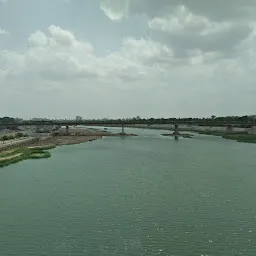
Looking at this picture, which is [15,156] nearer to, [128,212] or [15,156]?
[15,156]

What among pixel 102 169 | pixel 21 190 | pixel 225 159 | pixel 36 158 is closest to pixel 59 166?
pixel 102 169

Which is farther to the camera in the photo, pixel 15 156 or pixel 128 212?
pixel 15 156

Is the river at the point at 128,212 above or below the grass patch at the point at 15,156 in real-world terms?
below

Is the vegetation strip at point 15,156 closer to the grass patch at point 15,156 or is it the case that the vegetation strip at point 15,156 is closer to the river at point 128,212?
the grass patch at point 15,156

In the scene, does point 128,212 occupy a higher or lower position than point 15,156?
lower

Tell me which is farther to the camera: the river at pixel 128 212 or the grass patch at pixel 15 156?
the grass patch at pixel 15 156

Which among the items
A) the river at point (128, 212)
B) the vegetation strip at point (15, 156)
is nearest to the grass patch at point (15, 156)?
the vegetation strip at point (15, 156)

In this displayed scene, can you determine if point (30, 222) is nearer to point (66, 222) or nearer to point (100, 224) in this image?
point (66, 222)

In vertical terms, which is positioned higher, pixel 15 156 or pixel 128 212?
pixel 15 156

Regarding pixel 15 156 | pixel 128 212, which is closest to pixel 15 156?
pixel 15 156
